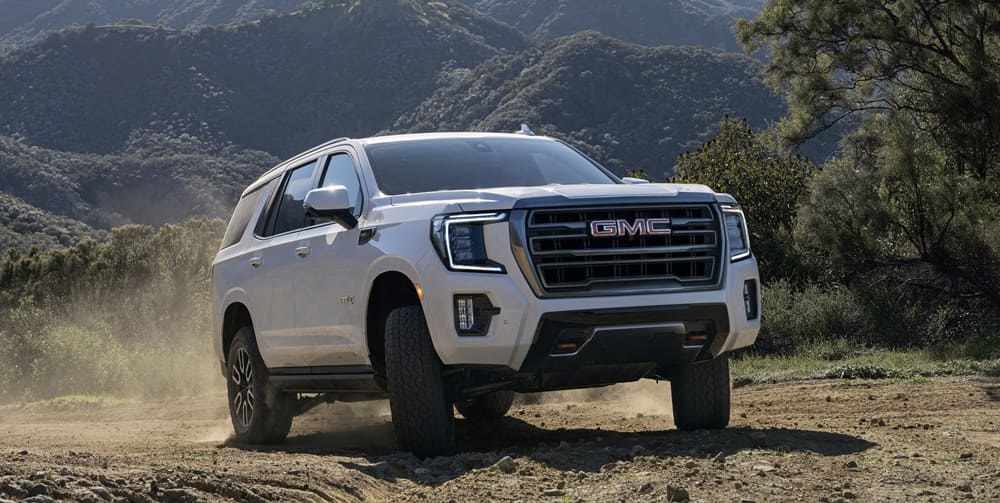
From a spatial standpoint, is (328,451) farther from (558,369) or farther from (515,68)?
(515,68)

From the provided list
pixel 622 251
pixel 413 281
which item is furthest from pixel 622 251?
pixel 413 281

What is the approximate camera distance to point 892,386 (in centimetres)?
1102

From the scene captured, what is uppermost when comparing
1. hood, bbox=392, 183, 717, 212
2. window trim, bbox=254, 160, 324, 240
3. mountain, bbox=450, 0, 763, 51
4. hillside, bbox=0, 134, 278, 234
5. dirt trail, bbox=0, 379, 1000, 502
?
mountain, bbox=450, 0, 763, 51

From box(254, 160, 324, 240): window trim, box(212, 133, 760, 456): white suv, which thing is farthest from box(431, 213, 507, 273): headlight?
box(254, 160, 324, 240): window trim

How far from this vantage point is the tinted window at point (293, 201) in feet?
28.2

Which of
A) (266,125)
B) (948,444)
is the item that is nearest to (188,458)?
(948,444)

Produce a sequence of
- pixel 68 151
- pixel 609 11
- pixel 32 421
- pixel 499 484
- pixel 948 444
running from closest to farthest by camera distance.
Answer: pixel 499 484 → pixel 948 444 → pixel 32 421 → pixel 68 151 → pixel 609 11

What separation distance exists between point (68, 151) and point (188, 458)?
341 feet

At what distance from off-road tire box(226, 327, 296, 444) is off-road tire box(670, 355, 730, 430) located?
10.0 ft

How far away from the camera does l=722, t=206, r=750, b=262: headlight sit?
7371 millimetres

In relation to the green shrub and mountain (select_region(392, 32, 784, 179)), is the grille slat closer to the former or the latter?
the green shrub

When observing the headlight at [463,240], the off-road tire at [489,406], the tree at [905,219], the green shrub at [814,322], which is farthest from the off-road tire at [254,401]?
the tree at [905,219]

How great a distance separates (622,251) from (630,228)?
0.14 m

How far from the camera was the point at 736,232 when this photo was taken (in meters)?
7.45
